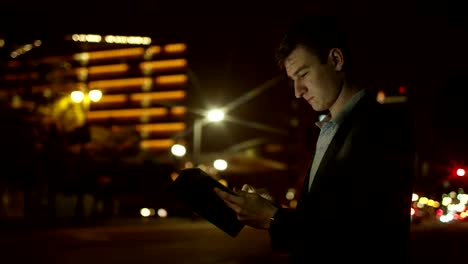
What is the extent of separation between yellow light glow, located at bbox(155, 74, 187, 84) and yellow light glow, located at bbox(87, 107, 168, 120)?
19.2 ft

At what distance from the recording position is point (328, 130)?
230cm

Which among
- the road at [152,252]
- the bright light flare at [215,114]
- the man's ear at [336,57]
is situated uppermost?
the bright light flare at [215,114]

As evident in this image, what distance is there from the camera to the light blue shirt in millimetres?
2170

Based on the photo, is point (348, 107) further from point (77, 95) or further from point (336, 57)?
point (77, 95)

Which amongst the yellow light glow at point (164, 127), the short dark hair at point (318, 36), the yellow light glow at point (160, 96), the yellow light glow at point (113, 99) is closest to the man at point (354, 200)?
the short dark hair at point (318, 36)

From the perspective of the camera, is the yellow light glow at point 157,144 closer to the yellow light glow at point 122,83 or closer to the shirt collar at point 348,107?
the yellow light glow at point 122,83

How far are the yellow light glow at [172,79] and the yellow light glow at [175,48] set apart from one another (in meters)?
5.50

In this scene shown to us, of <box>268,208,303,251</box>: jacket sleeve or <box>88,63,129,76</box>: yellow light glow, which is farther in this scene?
<box>88,63,129,76</box>: yellow light glow

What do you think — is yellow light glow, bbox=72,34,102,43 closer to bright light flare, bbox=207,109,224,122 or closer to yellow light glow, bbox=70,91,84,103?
yellow light glow, bbox=70,91,84,103

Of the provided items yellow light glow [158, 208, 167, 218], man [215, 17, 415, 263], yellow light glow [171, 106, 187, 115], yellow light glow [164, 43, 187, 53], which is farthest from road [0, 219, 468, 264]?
yellow light glow [164, 43, 187, 53]

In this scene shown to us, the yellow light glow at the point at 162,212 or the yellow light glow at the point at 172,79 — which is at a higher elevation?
the yellow light glow at the point at 172,79

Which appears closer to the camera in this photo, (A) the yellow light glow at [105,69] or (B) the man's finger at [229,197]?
(B) the man's finger at [229,197]

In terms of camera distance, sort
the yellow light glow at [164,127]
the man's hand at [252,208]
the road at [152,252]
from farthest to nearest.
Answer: the yellow light glow at [164,127] < the road at [152,252] < the man's hand at [252,208]

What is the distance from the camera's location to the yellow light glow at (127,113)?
469 ft
